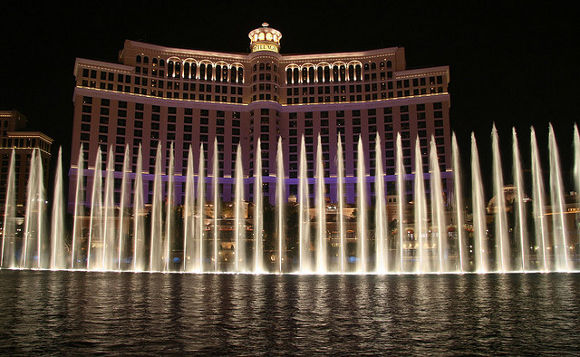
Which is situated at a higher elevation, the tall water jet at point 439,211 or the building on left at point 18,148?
the building on left at point 18,148

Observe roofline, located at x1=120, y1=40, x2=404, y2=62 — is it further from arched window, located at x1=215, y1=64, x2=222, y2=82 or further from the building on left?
the building on left

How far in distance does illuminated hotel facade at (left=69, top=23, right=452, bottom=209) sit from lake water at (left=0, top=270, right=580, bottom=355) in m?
78.8

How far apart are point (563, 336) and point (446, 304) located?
518cm

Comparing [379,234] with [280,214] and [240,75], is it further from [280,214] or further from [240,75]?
[240,75]

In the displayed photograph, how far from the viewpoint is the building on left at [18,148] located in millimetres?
119688

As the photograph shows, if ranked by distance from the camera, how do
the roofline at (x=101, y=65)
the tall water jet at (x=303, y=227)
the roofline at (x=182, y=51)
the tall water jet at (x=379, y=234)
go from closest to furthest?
the tall water jet at (x=303, y=227)
the tall water jet at (x=379, y=234)
the roofline at (x=101, y=65)
the roofline at (x=182, y=51)

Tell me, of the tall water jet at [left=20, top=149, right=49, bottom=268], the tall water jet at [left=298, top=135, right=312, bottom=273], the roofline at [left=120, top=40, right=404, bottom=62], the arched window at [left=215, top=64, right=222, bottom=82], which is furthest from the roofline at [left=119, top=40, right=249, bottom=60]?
the tall water jet at [left=298, top=135, right=312, bottom=273]

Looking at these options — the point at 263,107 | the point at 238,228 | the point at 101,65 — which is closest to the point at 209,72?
the point at 263,107

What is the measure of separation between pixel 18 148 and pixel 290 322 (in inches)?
5090

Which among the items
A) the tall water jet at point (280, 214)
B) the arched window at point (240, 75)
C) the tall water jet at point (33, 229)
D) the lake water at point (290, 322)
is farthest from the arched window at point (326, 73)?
the lake water at point (290, 322)

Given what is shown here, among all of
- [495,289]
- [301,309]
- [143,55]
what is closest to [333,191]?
[143,55]

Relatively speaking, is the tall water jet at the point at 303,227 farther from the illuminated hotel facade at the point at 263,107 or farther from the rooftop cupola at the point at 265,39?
the rooftop cupola at the point at 265,39

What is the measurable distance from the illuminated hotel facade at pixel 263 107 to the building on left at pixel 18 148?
3592cm

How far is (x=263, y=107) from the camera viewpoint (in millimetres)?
99812
